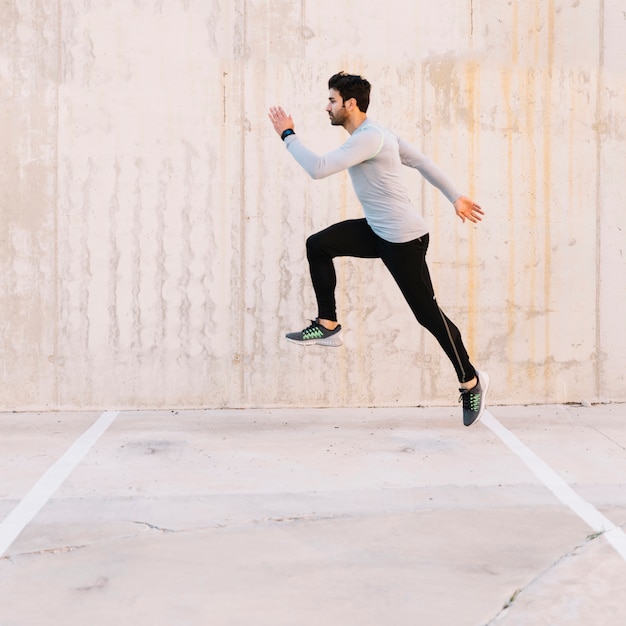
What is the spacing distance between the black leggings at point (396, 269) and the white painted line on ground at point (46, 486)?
70.6 inches

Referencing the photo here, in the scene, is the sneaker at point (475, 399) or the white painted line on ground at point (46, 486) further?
the sneaker at point (475, 399)

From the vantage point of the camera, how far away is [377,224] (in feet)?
16.6

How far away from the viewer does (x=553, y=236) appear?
6953 mm

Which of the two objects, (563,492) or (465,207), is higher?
(465,207)

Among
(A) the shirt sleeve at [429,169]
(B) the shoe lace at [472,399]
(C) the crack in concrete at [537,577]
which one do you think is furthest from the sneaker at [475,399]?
(C) the crack in concrete at [537,577]

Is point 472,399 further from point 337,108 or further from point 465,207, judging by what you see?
point 337,108

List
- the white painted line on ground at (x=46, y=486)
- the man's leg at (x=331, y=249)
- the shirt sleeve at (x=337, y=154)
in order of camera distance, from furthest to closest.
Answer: the man's leg at (x=331, y=249) < the shirt sleeve at (x=337, y=154) < the white painted line on ground at (x=46, y=486)

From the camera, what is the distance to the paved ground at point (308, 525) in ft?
9.63

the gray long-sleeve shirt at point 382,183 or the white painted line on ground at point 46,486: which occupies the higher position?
the gray long-sleeve shirt at point 382,183

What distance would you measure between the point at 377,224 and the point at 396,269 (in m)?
0.30

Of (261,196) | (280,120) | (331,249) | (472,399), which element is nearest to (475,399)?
(472,399)

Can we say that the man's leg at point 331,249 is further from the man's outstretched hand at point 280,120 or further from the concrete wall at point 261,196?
the concrete wall at point 261,196

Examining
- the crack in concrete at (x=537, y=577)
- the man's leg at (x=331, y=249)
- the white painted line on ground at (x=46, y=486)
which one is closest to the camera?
the crack in concrete at (x=537, y=577)

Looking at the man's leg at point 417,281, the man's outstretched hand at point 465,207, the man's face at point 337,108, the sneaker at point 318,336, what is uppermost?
the man's face at point 337,108
